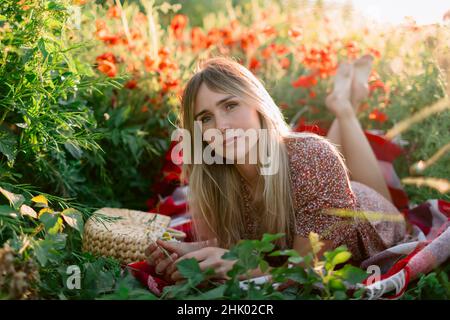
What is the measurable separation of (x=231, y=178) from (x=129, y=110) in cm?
81

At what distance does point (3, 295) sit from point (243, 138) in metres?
1.03

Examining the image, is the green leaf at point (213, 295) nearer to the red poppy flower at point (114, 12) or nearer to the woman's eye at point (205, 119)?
the woman's eye at point (205, 119)

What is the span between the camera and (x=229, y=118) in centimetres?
210

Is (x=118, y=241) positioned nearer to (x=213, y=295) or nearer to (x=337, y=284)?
(x=213, y=295)

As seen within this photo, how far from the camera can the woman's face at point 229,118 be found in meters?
2.09

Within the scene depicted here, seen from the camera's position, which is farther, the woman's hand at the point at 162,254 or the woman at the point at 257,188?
the woman at the point at 257,188

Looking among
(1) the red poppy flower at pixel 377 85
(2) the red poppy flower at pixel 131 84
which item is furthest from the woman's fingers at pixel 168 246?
(1) the red poppy flower at pixel 377 85

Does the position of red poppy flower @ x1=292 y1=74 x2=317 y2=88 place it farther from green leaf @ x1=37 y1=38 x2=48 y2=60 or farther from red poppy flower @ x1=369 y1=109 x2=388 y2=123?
green leaf @ x1=37 y1=38 x2=48 y2=60

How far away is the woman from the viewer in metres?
2.04

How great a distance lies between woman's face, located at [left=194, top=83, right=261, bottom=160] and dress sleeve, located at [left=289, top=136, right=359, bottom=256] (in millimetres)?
199

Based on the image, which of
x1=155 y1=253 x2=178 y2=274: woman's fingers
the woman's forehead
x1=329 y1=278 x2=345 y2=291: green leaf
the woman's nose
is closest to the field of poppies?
x1=329 y1=278 x2=345 y2=291: green leaf

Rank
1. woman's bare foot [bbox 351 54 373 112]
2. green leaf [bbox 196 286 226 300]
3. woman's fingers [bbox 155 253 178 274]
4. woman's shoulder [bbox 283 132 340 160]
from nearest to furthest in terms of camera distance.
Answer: green leaf [bbox 196 286 226 300], woman's fingers [bbox 155 253 178 274], woman's shoulder [bbox 283 132 340 160], woman's bare foot [bbox 351 54 373 112]

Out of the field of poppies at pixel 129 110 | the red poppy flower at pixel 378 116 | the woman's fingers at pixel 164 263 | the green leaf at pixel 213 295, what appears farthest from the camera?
the red poppy flower at pixel 378 116
